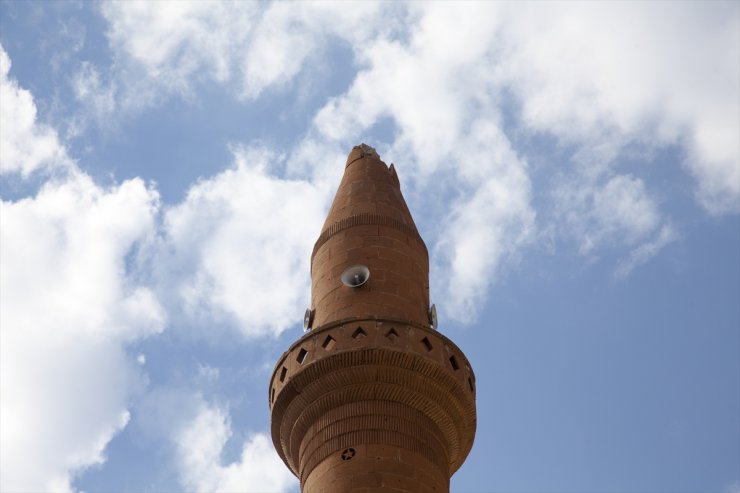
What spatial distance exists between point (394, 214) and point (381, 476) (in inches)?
191

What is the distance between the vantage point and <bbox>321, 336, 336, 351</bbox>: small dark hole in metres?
13.5

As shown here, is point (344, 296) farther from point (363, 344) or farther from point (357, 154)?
point (357, 154)

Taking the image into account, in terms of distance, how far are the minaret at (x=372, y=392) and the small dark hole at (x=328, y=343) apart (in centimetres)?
2

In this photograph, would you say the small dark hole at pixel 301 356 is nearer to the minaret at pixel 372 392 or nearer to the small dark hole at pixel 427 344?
the minaret at pixel 372 392

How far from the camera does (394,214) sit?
1622 cm

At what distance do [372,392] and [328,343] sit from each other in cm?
81

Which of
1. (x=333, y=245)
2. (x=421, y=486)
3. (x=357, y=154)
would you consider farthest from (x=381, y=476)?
(x=357, y=154)

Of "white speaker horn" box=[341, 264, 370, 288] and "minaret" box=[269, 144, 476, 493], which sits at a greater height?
"white speaker horn" box=[341, 264, 370, 288]

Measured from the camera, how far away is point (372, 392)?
1334 centimetres

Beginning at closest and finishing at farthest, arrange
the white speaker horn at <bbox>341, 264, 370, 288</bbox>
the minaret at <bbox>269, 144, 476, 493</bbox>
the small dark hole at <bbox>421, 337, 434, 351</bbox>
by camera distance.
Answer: the minaret at <bbox>269, 144, 476, 493</bbox> < the small dark hole at <bbox>421, 337, 434, 351</bbox> < the white speaker horn at <bbox>341, 264, 370, 288</bbox>

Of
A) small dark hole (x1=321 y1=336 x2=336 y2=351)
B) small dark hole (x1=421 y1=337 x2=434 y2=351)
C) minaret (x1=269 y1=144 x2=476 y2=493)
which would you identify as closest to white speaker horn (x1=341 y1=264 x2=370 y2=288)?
minaret (x1=269 y1=144 x2=476 y2=493)

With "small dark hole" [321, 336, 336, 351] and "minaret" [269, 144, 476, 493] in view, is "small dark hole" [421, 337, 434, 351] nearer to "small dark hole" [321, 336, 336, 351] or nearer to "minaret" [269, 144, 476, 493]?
"minaret" [269, 144, 476, 493]

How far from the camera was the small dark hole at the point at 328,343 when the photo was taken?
13.5 meters

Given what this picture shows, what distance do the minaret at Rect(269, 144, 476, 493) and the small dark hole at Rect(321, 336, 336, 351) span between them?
0.06ft
